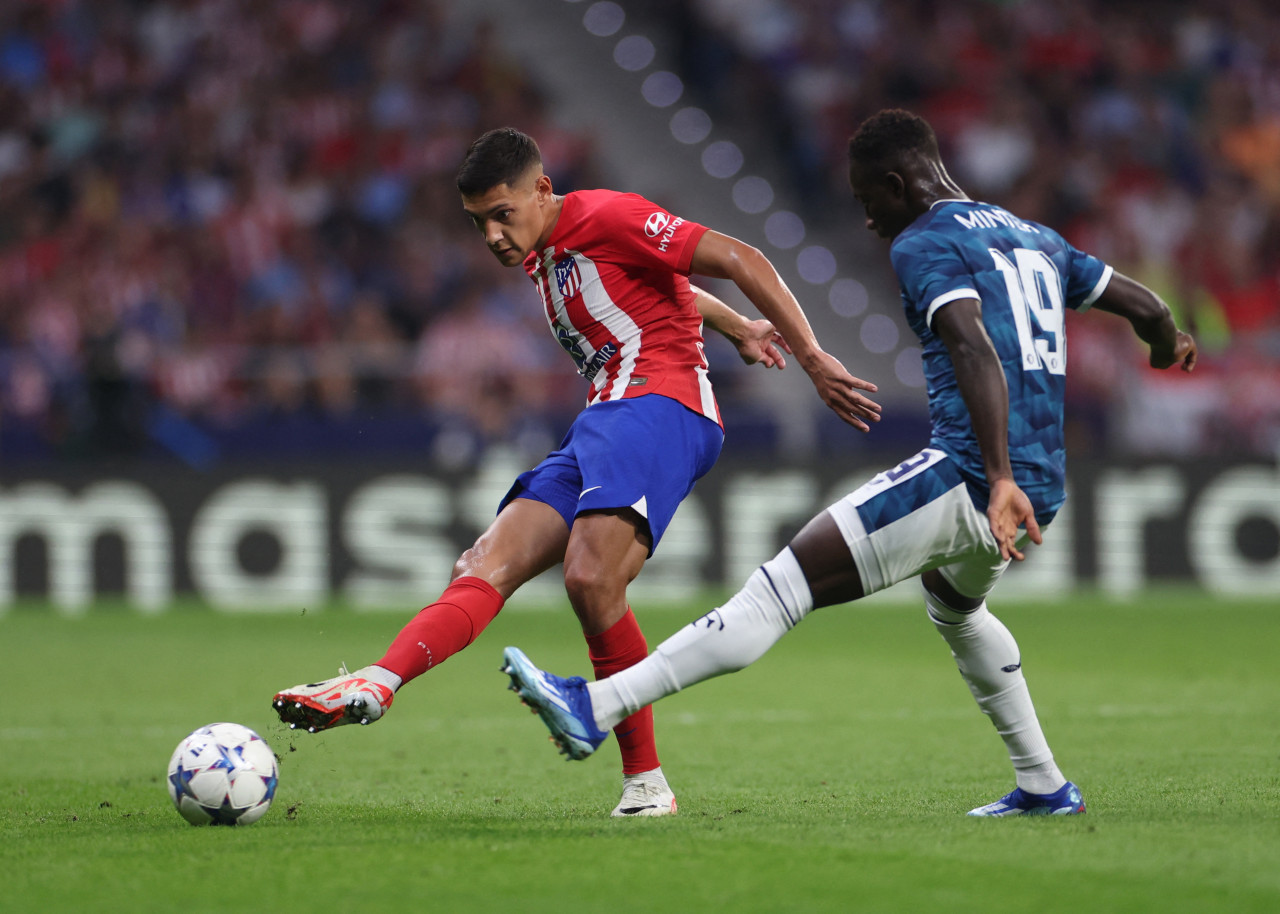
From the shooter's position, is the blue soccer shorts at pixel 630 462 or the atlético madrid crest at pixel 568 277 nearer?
the blue soccer shorts at pixel 630 462

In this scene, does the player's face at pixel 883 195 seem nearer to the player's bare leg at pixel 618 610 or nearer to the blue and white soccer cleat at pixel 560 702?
the player's bare leg at pixel 618 610

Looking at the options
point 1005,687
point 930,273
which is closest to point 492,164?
point 930,273

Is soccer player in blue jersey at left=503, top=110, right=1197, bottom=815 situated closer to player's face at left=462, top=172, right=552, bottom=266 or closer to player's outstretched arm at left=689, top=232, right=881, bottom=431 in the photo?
player's outstretched arm at left=689, top=232, right=881, bottom=431

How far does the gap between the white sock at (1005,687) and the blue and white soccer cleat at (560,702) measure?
1114 mm

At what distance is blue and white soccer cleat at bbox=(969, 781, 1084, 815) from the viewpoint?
4320 millimetres

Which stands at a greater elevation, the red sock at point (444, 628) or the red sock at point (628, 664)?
the red sock at point (444, 628)

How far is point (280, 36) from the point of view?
56.0 feet

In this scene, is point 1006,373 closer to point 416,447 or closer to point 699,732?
point 699,732

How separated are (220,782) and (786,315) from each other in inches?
80.9

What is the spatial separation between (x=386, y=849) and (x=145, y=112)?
14.3 metres

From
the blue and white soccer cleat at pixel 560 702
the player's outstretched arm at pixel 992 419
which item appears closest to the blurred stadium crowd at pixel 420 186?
the blue and white soccer cleat at pixel 560 702

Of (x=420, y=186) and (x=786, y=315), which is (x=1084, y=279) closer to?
(x=786, y=315)

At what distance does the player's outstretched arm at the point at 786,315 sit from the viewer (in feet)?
13.9

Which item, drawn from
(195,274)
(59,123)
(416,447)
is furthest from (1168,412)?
(59,123)
